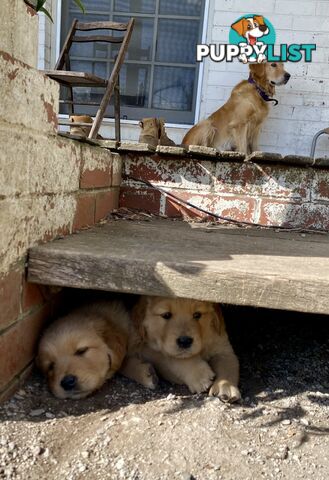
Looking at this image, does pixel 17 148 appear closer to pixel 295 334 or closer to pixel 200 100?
pixel 295 334

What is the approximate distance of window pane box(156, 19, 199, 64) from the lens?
549 centimetres

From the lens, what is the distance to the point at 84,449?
5.02ft

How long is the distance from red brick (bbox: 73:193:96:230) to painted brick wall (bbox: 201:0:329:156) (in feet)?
10.6

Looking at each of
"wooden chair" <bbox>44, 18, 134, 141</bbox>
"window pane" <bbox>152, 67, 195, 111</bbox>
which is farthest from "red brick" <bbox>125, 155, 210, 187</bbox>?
"window pane" <bbox>152, 67, 195, 111</bbox>

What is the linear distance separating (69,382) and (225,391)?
0.61 meters

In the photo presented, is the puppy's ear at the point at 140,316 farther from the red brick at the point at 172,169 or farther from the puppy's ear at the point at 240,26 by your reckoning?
the puppy's ear at the point at 240,26

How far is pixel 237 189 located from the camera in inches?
126

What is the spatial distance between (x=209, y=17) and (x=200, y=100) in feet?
2.86

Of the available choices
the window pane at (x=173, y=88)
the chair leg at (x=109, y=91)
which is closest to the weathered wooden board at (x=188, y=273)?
the chair leg at (x=109, y=91)

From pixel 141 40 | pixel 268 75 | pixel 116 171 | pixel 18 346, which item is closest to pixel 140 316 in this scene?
pixel 18 346

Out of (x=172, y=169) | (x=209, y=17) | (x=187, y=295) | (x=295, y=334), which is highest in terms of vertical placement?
(x=209, y=17)

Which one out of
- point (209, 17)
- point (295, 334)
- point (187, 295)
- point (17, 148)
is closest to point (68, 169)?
point (17, 148)

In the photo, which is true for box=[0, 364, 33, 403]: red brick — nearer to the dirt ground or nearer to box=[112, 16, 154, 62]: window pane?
the dirt ground

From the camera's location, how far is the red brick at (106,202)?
280 centimetres
